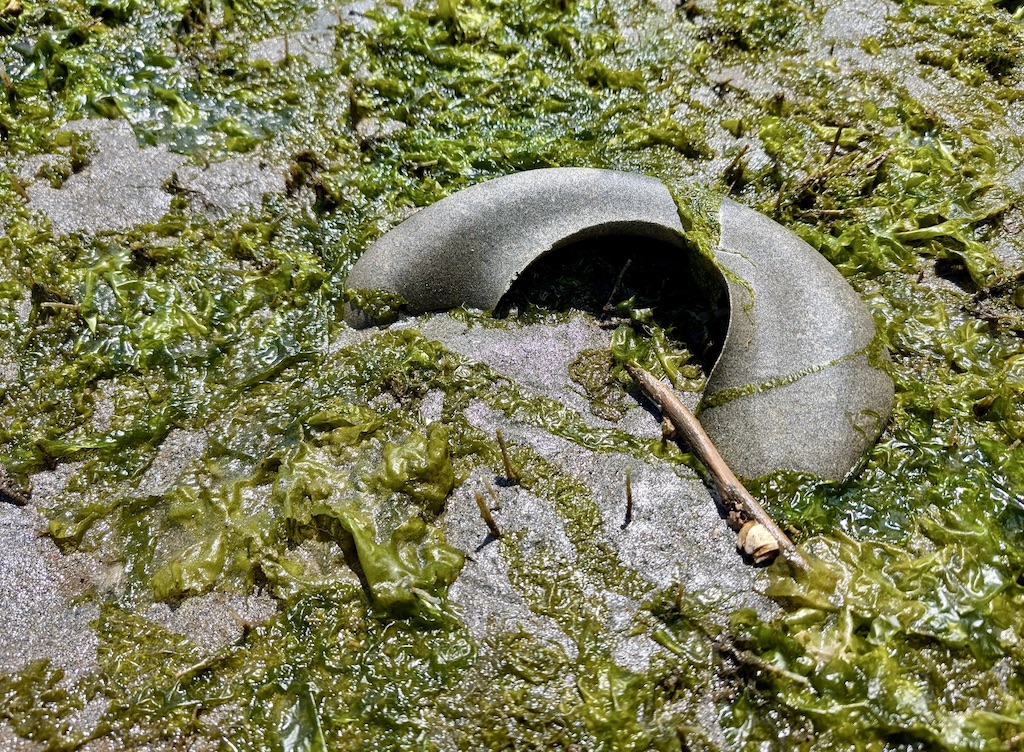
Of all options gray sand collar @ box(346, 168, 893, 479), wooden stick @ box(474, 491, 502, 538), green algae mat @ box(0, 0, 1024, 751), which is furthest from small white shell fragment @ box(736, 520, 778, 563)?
wooden stick @ box(474, 491, 502, 538)

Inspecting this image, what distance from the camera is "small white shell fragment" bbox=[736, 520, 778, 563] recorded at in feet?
7.76

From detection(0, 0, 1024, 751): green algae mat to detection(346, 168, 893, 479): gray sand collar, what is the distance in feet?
0.55

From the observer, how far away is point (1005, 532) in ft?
8.02

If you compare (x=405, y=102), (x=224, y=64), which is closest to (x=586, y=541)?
(x=405, y=102)

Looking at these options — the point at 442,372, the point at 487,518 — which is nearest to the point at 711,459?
the point at 487,518

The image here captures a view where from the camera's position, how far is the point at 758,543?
2377 millimetres

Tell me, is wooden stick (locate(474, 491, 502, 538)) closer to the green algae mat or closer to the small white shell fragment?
the green algae mat

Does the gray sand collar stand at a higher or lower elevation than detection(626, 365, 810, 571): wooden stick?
higher

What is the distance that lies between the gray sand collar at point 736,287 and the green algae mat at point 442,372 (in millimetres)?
166

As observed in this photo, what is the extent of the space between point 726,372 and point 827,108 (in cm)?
210

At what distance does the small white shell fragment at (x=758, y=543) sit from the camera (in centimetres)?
237

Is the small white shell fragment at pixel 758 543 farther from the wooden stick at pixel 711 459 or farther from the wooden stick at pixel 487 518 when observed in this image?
the wooden stick at pixel 487 518

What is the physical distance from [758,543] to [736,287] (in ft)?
3.39

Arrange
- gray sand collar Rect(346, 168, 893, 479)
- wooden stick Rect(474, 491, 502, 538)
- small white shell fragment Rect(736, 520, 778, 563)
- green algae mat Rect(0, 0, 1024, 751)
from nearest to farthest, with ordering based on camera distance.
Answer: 1. green algae mat Rect(0, 0, 1024, 751)
2. small white shell fragment Rect(736, 520, 778, 563)
3. wooden stick Rect(474, 491, 502, 538)
4. gray sand collar Rect(346, 168, 893, 479)
